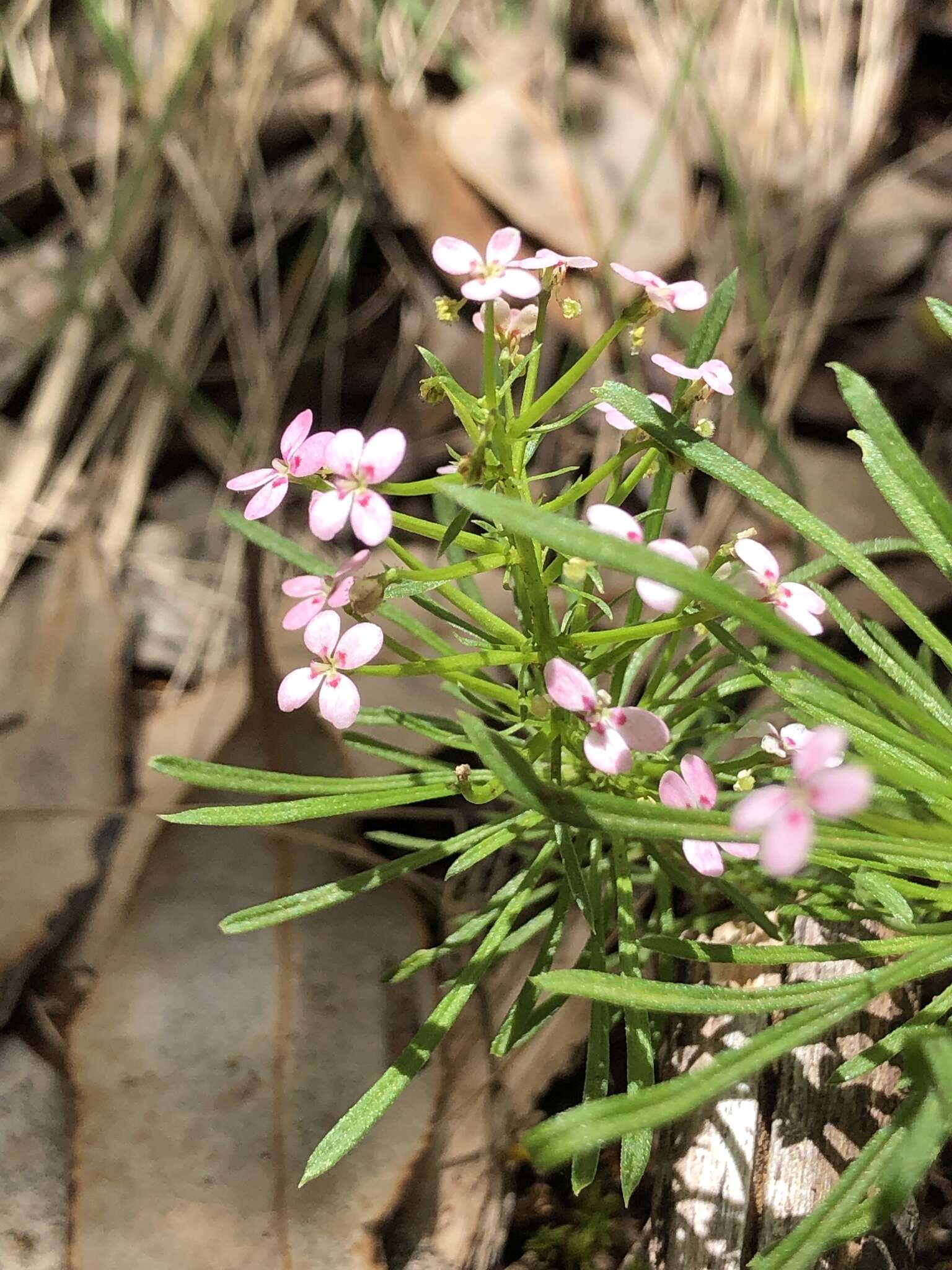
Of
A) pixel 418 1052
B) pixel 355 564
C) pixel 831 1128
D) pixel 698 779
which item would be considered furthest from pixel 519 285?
pixel 831 1128

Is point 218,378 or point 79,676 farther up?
point 218,378

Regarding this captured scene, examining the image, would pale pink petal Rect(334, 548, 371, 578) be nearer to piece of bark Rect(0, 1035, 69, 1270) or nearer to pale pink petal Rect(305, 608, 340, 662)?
pale pink petal Rect(305, 608, 340, 662)

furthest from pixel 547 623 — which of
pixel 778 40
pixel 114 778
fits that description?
pixel 778 40

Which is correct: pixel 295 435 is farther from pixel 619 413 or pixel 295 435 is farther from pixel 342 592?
pixel 619 413

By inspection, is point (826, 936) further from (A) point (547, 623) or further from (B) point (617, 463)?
(B) point (617, 463)

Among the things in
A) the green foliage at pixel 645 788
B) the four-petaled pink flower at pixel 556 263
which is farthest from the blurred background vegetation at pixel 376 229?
the four-petaled pink flower at pixel 556 263

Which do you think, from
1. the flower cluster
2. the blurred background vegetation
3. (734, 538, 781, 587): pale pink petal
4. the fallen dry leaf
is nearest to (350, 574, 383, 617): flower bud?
the flower cluster
